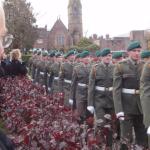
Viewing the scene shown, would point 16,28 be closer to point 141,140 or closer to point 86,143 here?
point 141,140

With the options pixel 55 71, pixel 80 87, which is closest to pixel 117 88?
pixel 80 87

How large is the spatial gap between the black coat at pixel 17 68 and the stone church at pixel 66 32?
80126 millimetres

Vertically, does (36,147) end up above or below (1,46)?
below

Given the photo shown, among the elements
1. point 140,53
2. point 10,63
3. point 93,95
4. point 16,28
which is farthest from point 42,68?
point 16,28

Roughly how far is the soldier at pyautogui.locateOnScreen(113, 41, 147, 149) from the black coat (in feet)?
Result: 17.6

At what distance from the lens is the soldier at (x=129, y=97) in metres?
8.25

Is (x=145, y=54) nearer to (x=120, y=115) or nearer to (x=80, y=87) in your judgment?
(x=120, y=115)

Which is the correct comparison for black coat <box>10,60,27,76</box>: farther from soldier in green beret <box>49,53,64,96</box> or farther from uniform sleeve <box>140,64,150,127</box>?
uniform sleeve <box>140,64,150,127</box>

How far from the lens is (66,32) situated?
102938 mm

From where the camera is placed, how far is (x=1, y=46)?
87.4 inches

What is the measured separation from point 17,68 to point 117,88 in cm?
583

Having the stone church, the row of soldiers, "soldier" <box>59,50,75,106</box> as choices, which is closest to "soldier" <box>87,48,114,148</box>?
the row of soldiers

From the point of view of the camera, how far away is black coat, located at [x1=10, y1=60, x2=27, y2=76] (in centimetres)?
1338

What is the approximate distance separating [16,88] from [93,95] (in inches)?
81.2
